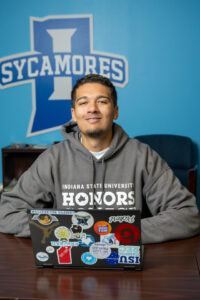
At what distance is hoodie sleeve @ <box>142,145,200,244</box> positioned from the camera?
4.86ft

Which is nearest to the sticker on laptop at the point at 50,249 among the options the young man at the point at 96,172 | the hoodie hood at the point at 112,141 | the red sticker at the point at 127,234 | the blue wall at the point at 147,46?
the red sticker at the point at 127,234

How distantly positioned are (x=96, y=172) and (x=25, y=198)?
37cm

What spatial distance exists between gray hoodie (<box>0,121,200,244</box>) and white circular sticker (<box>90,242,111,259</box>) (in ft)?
1.83

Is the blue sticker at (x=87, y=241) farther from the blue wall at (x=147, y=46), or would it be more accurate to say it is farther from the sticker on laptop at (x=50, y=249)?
the blue wall at (x=147, y=46)

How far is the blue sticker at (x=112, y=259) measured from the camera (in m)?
1.21

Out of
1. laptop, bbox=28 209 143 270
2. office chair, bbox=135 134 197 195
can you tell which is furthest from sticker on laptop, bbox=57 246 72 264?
office chair, bbox=135 134 197 195

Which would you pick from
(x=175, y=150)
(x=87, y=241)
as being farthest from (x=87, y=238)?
(x=175, y=150)

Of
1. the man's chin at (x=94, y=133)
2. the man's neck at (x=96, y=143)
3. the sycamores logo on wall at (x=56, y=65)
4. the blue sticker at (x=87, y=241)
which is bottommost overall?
the blue sticker at (x=87, y=241)

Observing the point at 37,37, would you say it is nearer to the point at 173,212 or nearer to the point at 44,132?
the point at 44,132

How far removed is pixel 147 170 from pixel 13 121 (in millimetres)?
2675

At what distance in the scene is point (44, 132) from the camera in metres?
4.14

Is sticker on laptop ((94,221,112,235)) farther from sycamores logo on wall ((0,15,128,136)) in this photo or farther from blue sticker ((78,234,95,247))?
sycamores logo on wall ((0,15,128,136))

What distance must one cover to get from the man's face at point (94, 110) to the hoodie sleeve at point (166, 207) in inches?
11.7

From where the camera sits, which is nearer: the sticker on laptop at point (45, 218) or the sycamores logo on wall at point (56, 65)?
the sticker on laptop at point (45, 218)
